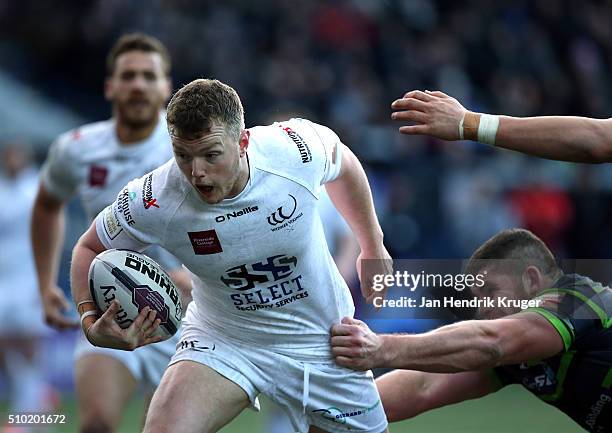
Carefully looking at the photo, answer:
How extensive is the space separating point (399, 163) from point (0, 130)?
4.70 metres

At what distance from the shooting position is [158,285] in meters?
4.76

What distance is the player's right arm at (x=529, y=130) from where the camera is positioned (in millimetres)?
4652

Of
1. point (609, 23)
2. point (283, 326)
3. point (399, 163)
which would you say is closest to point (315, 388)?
point (283, 326)

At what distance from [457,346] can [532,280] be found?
641 millimetres

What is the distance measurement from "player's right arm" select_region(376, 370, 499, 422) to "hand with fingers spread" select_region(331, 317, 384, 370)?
770 millimetres

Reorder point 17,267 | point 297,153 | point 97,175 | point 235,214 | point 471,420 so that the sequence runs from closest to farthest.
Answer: point 235,214 → point 297,153 → point 97,175 → point 471,420 → point 17,267

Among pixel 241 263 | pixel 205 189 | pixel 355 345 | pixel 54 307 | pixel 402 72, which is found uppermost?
pixel 205 189

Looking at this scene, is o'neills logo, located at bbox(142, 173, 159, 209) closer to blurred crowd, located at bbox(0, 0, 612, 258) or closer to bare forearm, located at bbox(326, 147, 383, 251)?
bare forearm, located at bbox(326, 147, 383, 251)

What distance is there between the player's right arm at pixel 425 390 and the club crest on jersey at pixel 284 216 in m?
1.30

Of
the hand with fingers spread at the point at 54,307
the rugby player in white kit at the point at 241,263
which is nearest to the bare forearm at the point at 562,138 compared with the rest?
the rugby player in white kit at the point at 241,263

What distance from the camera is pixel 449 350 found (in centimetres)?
486

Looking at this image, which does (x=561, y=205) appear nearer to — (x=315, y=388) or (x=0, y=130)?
(x=0, y=130)

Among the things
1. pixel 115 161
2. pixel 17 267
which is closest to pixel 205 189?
pixel 115 161

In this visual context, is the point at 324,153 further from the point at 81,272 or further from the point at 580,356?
the point at 580,356
